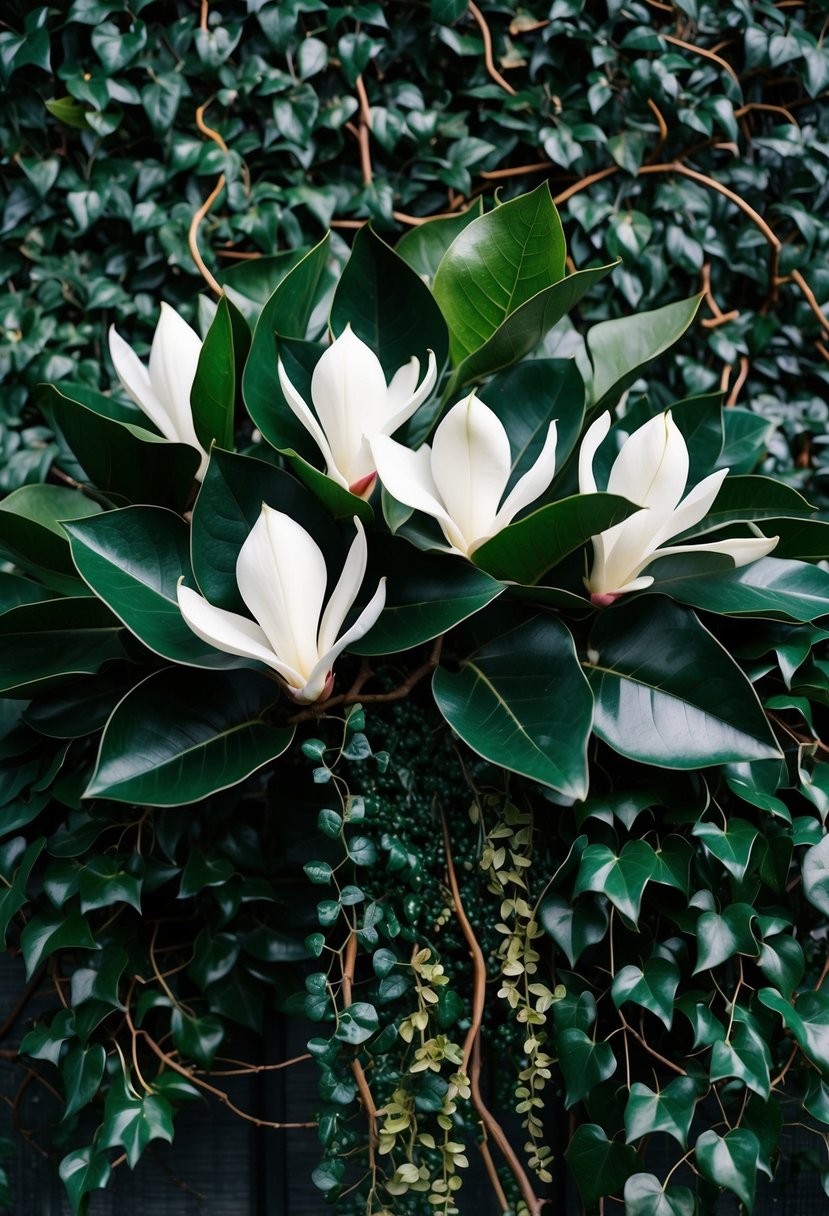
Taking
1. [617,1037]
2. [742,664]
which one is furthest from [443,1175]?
[742,664]

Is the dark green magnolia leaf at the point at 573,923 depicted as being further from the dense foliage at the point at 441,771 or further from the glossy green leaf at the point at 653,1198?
the glossy green leaf at the point at 653,1198

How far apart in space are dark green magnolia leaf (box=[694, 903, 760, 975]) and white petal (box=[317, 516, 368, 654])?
0.39m

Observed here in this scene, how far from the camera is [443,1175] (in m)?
0.83

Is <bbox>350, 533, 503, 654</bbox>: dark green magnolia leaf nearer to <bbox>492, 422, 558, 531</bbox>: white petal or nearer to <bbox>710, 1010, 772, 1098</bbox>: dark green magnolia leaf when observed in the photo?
<bbox>492, 422, 558, 531</bbox>: white petal

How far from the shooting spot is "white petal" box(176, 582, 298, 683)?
76 centimetres

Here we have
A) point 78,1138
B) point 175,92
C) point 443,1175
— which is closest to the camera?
point 443,1175

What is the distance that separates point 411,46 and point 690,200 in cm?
43

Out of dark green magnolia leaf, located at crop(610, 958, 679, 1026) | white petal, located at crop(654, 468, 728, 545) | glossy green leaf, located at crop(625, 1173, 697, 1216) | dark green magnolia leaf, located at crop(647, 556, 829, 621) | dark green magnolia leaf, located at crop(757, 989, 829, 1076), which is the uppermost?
white petal, located at crop(654, 468, 728, 545)

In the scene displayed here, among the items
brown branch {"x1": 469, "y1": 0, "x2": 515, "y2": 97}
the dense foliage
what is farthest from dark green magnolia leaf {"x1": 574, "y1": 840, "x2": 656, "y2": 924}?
brown branch {"x1": 469, "y1": 0, "x2": 515, "y2": 97}

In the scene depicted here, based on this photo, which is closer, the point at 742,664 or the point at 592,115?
the point at 742,664

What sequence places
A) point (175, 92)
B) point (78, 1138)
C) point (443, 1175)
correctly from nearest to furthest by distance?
point (443, 1175) < point (78, 1138) < point (175, 92)

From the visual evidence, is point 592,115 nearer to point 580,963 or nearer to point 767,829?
point 767,829

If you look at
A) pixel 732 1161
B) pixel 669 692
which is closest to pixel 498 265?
pixel 669 692

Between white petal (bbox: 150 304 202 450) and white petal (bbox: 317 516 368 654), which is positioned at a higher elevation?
white petal (bbox: 150 304 202 450)
